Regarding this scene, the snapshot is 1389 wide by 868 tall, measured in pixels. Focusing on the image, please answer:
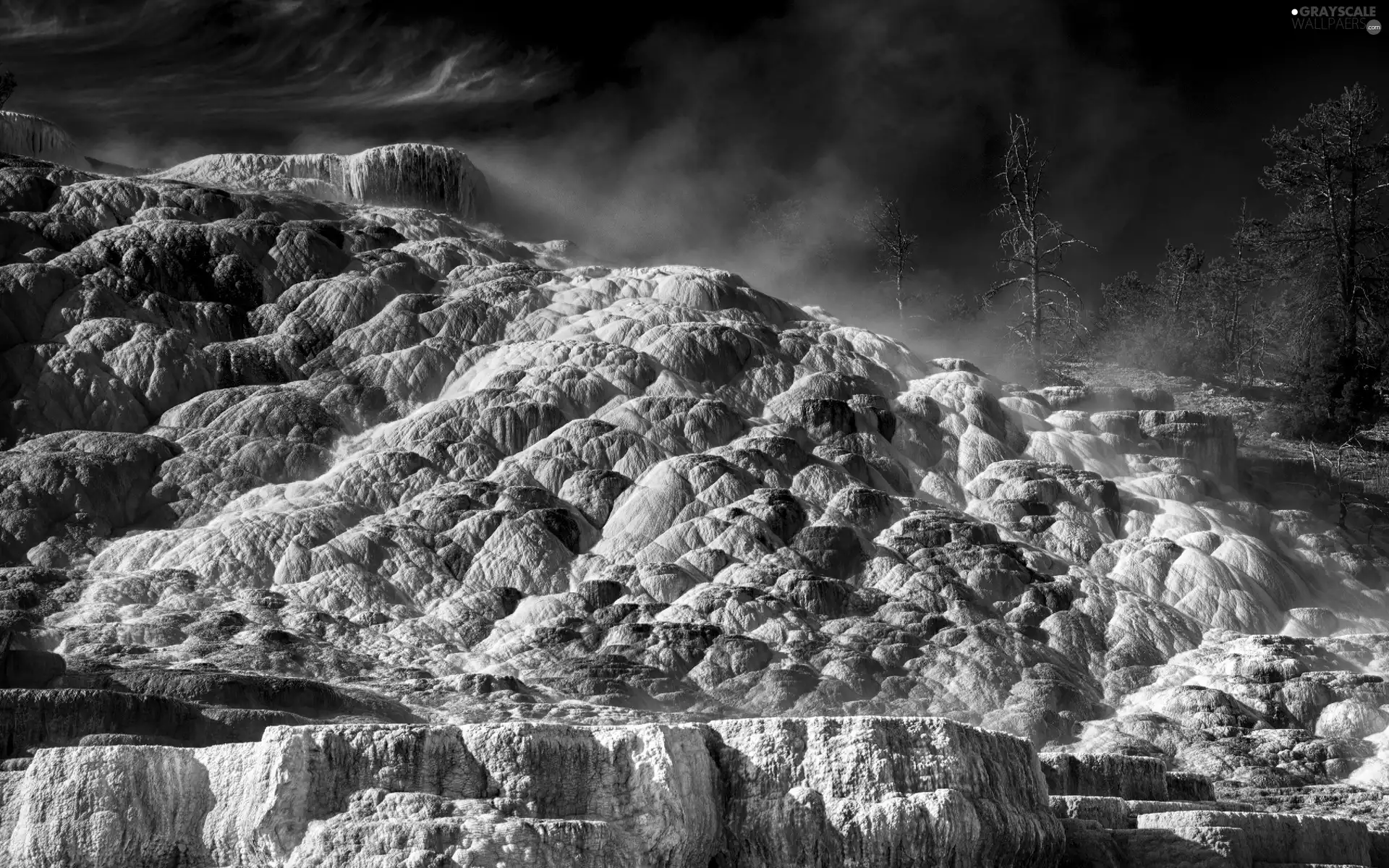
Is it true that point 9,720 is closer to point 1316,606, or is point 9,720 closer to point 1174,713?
point 1174,713

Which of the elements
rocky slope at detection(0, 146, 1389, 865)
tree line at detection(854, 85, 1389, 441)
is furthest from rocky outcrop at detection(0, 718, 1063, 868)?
tree line at detection(854, 85, 1389, 441)

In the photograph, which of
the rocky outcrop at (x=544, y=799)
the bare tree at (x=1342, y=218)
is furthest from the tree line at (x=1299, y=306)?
the rocky outcrop at (x=544, y=799)

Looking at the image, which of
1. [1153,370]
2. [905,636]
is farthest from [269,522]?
[1153,370]

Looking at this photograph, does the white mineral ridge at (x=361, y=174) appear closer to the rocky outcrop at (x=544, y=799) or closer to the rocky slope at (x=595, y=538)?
the rocky slope at (x=595, y=538)

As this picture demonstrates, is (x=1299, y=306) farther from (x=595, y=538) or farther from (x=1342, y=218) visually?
(x=595, y=538)

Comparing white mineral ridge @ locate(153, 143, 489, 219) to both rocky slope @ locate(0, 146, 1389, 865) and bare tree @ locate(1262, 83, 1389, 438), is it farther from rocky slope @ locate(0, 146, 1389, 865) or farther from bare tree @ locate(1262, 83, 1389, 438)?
bare tree @ locate(1262, 83, 1389, 438)

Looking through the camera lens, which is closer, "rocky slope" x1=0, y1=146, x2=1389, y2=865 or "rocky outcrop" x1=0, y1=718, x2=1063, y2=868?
"rocky outcrop" x1=0, y1=718, x2=1063, y2=868
